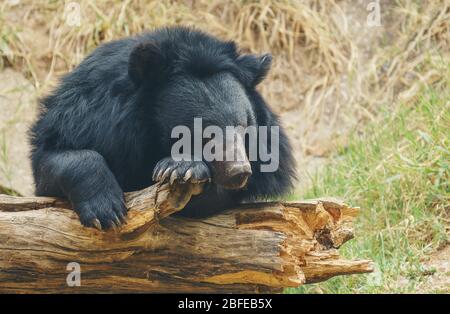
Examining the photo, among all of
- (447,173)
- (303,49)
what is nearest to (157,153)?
(447,173)

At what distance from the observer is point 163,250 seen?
416cm

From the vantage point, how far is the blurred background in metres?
7.30

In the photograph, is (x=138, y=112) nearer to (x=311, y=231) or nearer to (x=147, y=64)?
(x=147, y=64)

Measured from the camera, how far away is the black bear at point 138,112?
4207mm

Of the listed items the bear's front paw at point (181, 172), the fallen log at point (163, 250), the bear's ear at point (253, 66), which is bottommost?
the fallen log at point (163, 250)

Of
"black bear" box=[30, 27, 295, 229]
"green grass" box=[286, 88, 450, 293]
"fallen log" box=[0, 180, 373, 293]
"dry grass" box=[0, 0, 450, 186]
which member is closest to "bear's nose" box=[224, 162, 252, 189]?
"black bear" box=[30, 27, 295, 229]

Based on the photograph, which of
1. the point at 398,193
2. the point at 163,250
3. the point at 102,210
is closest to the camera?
the point at 102,210

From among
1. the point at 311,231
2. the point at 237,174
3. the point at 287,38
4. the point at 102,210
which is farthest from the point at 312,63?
the point at 102,210

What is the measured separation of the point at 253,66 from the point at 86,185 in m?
1.38

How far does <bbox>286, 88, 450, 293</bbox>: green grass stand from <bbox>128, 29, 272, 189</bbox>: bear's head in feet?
6.61

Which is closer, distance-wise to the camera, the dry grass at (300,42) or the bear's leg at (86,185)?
the bear's leg at (86,185)

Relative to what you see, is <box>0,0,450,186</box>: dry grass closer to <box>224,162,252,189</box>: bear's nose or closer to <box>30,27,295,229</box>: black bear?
<box>30,27,295,229</box>: black bear

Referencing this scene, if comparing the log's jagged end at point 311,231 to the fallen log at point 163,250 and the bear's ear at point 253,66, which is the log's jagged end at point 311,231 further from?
the bear's ear at point 253,66

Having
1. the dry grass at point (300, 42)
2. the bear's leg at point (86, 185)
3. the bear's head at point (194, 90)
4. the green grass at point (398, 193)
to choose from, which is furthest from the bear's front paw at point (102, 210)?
the dry grass at point (300, 42)
